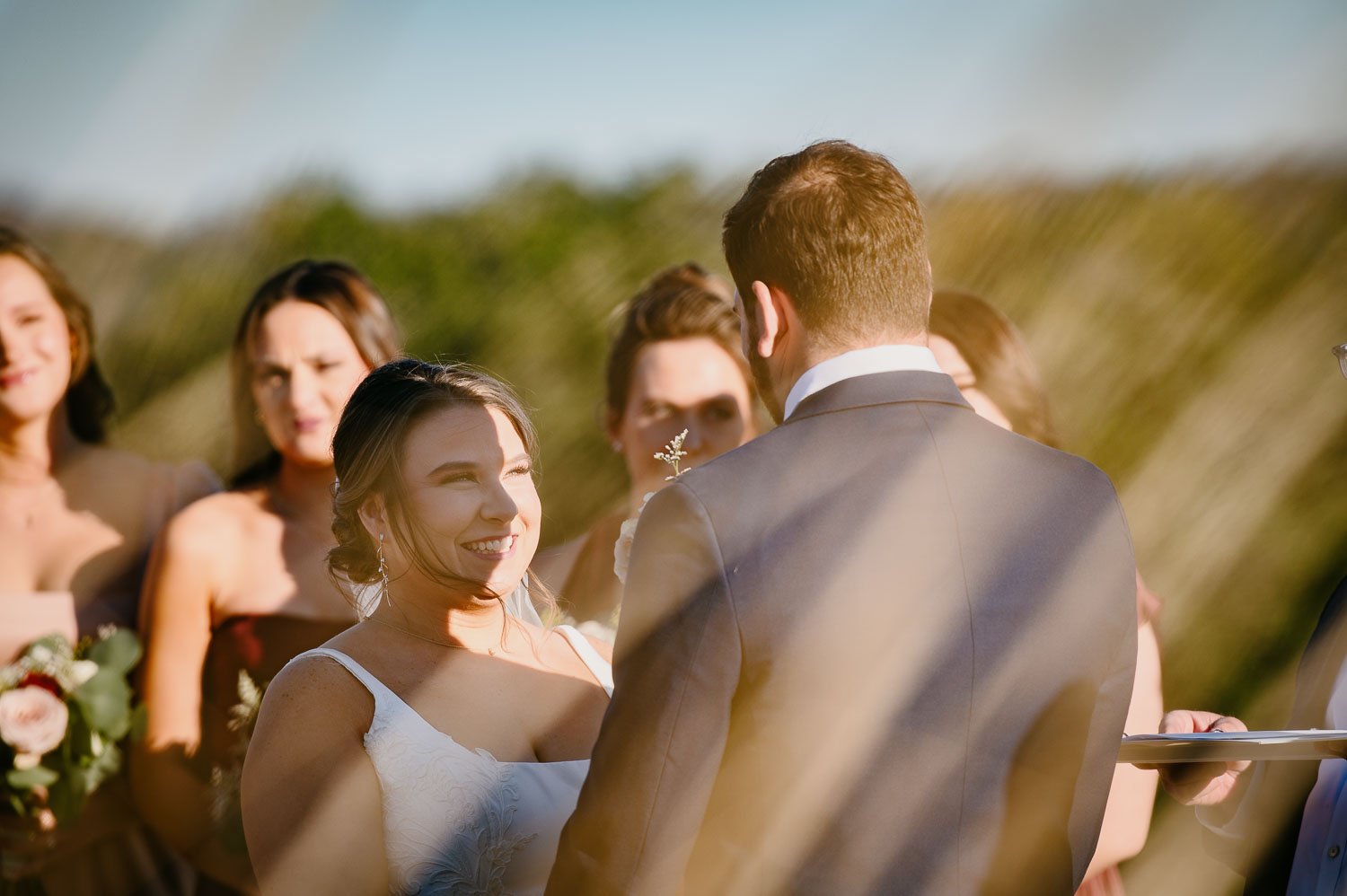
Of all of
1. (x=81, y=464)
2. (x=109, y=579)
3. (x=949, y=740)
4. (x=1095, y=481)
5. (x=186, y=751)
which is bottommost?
(x=186, y=751)

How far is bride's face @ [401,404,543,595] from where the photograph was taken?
2342mm

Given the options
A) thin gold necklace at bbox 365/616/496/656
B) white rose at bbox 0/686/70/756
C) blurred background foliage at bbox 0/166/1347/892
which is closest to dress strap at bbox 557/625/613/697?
thin gold necklace at bbox 365/616/496/656

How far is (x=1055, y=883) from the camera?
181cm

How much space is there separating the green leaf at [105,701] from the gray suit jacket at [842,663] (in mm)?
2091

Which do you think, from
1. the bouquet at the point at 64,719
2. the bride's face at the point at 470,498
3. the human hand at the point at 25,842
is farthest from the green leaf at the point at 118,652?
the bride's face at the point at 470,498

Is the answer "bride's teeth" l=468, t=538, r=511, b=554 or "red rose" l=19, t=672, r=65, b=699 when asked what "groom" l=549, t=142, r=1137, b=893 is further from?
"red rose" l=19, t=672, r=65, b=699

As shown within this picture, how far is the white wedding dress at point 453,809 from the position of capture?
2.16 m

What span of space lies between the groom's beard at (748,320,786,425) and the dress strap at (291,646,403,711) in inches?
37.2

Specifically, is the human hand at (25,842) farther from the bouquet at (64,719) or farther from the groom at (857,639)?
the groom at (857,639)

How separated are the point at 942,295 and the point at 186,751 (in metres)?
2.57

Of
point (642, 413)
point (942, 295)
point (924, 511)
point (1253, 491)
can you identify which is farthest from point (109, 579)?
point (1253, 491)

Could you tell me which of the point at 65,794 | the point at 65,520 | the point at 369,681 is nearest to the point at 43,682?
the point at 65,794

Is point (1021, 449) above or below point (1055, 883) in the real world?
above

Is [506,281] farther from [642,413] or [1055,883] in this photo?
[1055,883]
